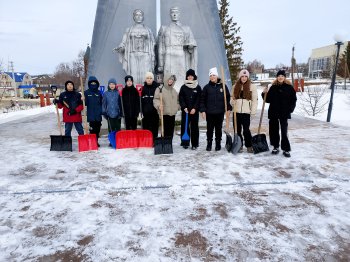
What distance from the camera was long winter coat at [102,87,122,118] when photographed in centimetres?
565

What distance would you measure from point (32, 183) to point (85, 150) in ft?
5.95

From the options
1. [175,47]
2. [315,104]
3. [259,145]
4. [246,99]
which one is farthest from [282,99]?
[315,104]

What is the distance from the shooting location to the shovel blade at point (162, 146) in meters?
5.23

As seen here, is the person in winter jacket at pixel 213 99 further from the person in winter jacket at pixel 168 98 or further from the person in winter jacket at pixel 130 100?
the person in winter jacket at pixel 130 100

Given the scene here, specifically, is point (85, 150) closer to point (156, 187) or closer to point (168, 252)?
point (156, 187)

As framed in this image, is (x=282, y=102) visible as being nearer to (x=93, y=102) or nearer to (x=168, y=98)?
(x=168, y=98)

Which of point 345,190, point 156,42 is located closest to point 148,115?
point 156,42

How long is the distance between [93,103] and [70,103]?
1.48 ft

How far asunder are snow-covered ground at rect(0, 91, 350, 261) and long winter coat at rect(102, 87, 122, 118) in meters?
1.00

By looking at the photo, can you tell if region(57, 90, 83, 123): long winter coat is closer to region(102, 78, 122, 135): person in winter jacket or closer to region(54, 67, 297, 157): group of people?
region(54, 67, 297, 157): group of people

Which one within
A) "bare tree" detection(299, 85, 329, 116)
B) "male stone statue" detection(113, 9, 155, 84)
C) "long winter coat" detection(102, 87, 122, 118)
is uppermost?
"male stone statue" detection(113, 9, 155, 84)

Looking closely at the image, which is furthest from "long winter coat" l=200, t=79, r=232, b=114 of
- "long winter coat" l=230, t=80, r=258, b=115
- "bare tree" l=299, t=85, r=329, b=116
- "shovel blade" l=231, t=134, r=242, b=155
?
"bare tree" l=299, t=85, r=329, b=116

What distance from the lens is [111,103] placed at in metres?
5.67

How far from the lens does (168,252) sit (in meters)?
2.27
